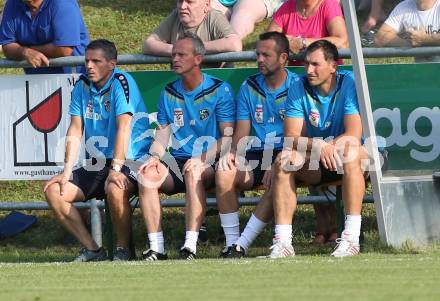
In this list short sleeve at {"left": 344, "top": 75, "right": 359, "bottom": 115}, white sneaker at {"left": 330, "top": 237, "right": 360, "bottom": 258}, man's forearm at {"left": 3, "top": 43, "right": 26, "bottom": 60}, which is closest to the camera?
white sneaker at {"left": 330, "top": 237, "right": 360, "bottom": 258}

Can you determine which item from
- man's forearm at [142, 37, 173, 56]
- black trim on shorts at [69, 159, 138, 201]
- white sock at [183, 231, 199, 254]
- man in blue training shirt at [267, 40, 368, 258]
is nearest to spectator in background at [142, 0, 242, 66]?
man's forearm at [142, 37, 173, 56]

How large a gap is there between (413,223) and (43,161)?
3384 mm

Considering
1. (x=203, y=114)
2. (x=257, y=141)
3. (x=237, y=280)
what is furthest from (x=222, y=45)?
(x=237, y=280)

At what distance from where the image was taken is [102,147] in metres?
9.93

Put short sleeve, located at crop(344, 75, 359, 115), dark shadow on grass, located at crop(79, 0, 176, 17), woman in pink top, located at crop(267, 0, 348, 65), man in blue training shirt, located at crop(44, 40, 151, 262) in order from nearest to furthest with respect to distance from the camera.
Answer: short sleeve, located at crop(344, 75, 359, 115)
man in blue training shirt, located at crop(44, 40, 151, 262)
woman in pink top, located at crop(267, 0, 348, 65)
dark shadow on grass, located at crop(79, 0, 176, 17)

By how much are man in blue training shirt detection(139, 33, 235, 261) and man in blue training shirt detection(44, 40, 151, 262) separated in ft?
0.64

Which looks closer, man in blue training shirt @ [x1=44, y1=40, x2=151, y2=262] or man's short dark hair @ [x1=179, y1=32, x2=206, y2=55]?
man in blue training shirt @ [x1=44, y1=40, x2=151, y2=262]

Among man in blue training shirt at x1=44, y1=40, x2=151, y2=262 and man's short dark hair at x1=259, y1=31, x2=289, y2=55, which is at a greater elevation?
man's short dark hair at x1=259, y1=31, x2=289, y2=55

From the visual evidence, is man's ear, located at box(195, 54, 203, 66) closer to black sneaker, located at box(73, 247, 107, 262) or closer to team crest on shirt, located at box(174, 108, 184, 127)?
team crest on shirt, located at box(174, 108, 184, 127)

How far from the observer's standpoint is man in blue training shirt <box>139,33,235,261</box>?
939 centimetres

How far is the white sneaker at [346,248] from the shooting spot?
876cm

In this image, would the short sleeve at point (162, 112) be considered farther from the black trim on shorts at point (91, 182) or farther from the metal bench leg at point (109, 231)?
the metal bench leg at point (109, 231)

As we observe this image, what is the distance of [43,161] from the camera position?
1038cm

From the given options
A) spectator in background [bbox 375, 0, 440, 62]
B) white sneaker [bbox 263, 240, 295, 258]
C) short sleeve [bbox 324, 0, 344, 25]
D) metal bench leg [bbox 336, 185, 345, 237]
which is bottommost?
white sneaker [bbox 263, 240, 295, 258]
